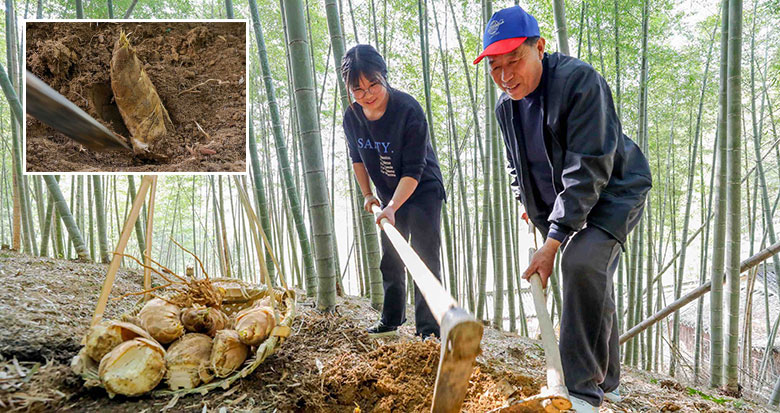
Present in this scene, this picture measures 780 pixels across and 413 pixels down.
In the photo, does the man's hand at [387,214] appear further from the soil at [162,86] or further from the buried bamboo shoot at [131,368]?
the buried bamboo shoot at [131,368]

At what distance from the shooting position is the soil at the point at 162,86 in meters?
1.61

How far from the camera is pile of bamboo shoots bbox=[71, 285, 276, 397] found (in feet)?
3.34

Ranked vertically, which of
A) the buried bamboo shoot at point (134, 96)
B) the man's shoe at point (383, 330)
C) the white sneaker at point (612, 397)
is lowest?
the white sneaker at point (612, 397)

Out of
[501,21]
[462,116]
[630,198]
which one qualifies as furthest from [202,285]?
[462,116]

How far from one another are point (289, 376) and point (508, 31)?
49.7 inches

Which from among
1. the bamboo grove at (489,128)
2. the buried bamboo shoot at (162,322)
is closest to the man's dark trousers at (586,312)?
the bamboo grove at (489,128)

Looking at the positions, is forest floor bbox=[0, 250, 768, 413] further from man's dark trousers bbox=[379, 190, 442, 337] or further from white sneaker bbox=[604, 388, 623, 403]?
man's dark trousers bbox=[379, 190, 442, 337]

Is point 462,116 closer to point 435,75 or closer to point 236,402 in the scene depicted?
point 435,75

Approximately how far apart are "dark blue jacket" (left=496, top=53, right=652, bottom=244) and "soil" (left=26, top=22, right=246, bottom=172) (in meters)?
1.15

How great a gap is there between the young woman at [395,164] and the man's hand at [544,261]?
0.71m

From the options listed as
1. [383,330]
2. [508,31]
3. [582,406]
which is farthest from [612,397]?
[508,31]

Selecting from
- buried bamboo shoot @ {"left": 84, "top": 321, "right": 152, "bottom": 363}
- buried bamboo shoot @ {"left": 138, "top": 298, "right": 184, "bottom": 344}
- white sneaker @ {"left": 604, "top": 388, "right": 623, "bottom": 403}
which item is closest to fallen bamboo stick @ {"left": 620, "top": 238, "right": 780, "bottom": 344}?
white sneaker @ {"left": 604, "top": 388, "right": 623, "bottom": 403}

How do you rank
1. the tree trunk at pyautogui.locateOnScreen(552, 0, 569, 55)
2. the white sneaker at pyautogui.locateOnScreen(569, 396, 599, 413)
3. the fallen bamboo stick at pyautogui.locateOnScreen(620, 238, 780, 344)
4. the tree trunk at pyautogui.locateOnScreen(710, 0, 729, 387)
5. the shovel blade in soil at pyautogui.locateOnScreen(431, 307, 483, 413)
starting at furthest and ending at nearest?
the tree trunk at pyautogui.locateOnScreen(710, 0, 729, 387), the fallen bamboo stick at pyautogui.locateOnScreen(620, 238, 780, 344), the tree trunk at pyautogui.locateOnScreen(552, 0, 569, 55), the white sneaker at pyautogui.locateOnScreen(569, 396, 599, 413), the shovel blade in soil at pyautogui.locateOnScreen(431, 307, 483, 413)

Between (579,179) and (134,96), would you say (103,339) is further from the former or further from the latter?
(579,179)
